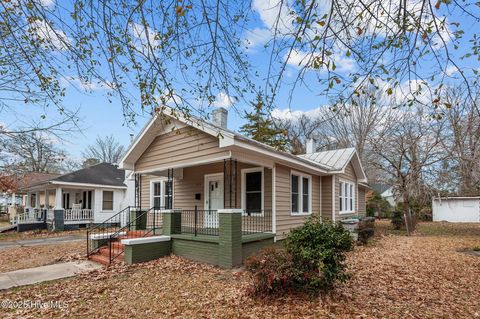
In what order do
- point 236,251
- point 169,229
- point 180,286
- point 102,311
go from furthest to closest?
point 169,229
point 236,251
point 180,286
point 102,311

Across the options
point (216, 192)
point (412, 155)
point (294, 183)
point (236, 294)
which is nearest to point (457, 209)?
point (412, 155)

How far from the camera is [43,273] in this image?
7.75m

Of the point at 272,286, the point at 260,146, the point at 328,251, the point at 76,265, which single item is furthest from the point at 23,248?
the point at 328,251

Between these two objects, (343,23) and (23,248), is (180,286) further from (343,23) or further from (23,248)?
(23,248)

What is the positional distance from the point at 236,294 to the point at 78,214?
1781cm

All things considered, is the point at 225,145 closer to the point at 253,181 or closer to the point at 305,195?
the point at 253,181

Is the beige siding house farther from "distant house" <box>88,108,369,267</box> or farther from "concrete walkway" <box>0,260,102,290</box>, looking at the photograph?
"concrete walkway" <box>0,260,102,290</box>

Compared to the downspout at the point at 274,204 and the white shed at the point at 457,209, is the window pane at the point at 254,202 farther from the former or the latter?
the white shed at the point at 457,209

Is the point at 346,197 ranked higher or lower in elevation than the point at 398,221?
higher

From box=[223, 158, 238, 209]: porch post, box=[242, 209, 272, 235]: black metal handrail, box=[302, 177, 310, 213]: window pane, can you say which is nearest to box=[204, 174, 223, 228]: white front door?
box=[223, 158, 238, 209]: porch post

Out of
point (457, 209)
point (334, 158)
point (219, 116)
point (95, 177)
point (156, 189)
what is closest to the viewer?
point (219, 116)

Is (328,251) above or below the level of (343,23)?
below

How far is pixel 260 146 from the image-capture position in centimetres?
905

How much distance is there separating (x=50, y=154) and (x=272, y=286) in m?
7.09
